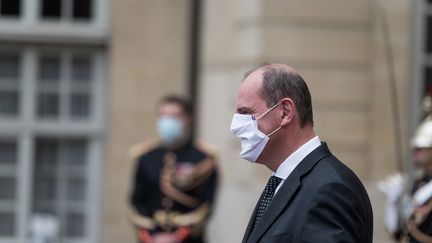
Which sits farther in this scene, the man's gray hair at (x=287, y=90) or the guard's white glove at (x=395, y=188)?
the guard's white glove at (x=395, y=188)

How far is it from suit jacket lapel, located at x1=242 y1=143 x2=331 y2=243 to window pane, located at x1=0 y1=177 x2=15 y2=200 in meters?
7.40

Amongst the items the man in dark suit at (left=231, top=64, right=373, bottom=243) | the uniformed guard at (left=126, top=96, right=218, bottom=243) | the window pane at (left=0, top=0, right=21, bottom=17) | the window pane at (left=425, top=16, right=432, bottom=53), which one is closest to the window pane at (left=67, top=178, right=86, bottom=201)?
the window pane at (left=0, top=0, right=21, bottom=17)

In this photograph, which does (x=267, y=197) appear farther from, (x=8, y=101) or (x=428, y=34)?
(x=8, y=101)

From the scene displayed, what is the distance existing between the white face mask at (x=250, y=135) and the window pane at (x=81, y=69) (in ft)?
23.7

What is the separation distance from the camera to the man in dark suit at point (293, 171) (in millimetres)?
3801

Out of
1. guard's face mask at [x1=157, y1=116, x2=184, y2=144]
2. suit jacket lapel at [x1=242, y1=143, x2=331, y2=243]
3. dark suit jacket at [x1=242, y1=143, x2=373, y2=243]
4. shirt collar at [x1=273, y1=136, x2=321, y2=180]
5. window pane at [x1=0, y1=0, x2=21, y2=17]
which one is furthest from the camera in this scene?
window pane at [x1=0, y1=0, x2=21, y2=17]

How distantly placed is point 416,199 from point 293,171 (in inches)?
150

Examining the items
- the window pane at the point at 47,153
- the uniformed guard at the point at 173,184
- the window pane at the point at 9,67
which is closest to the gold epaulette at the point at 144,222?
the uniformed guard at the point at 173,184

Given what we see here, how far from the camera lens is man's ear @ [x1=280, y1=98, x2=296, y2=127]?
13.2ft

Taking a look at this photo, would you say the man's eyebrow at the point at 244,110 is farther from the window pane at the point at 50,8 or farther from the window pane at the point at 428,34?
the window pane at the point at 50,8

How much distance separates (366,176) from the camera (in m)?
10.3

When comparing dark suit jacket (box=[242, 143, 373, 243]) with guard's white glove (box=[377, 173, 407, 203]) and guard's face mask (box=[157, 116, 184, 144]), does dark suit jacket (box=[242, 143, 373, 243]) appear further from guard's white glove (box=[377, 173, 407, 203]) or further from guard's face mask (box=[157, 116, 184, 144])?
guard's face mask (box=[157, 116, 184, 144])

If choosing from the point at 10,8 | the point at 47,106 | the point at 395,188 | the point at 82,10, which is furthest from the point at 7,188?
the point at 395,188

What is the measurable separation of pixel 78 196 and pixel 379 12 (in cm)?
328
